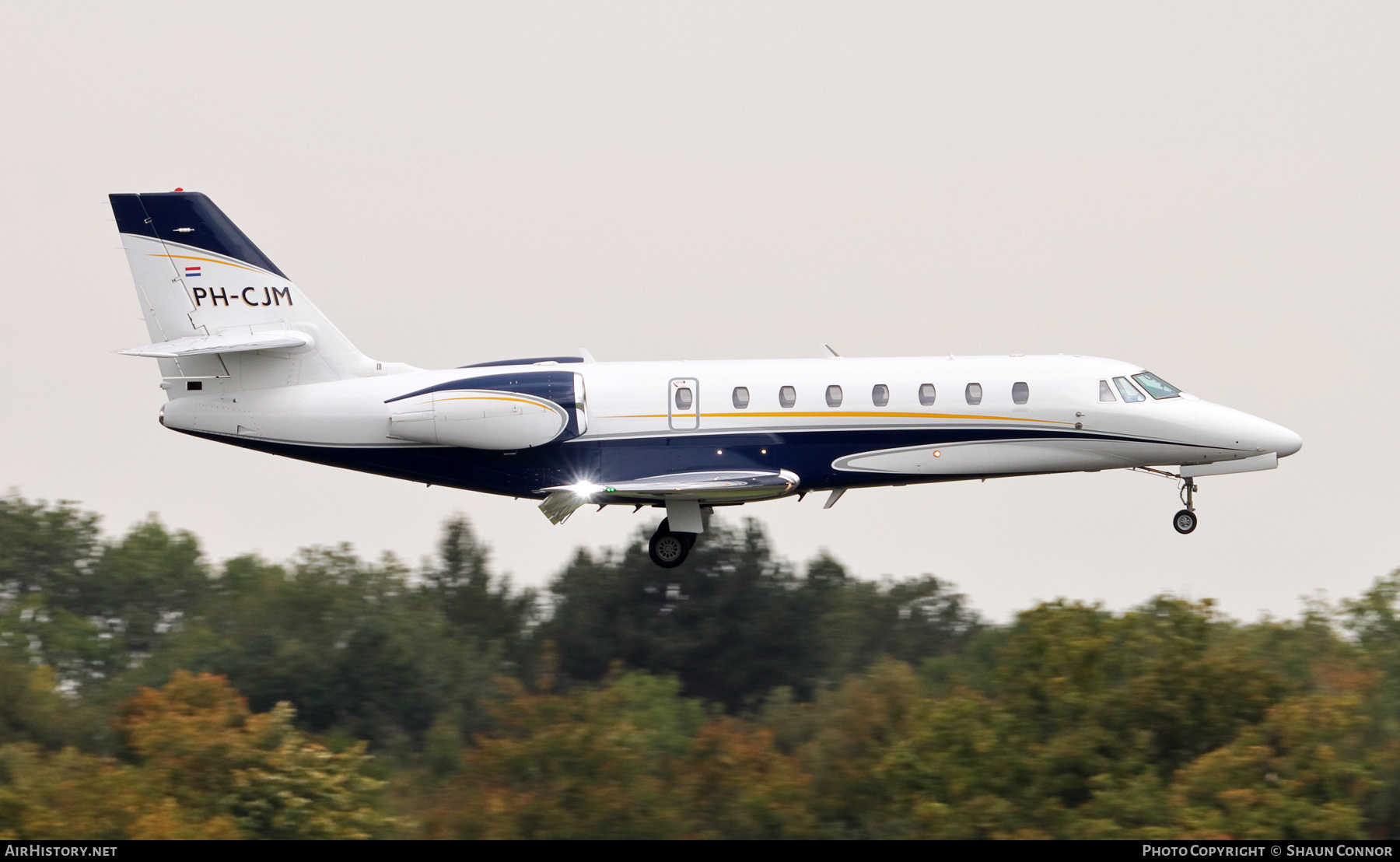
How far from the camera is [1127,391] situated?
33344 millimetres

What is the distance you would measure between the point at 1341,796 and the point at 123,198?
105 feet

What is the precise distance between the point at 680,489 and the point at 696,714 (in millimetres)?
31133

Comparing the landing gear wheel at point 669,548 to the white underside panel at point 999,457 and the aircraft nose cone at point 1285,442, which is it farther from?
the aircraft nose cone at point 1285,442

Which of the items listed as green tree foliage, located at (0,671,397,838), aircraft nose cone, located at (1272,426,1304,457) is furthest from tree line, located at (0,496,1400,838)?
aircraft nose cone, located at (1272,426,1304,457)

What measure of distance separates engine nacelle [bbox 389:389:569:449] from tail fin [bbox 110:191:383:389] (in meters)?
2.40

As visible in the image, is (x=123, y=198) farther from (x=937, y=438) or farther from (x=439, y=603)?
(x=439, y=603)

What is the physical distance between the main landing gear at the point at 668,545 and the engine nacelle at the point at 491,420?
2.93m

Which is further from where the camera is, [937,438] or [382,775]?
[382,775]

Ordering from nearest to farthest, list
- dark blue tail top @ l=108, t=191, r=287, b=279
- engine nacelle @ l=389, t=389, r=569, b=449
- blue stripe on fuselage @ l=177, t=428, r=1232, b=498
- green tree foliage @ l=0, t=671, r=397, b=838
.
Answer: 1. engine nacelle @ l=389, t=389, r=569, b=449
2. blue stripe on fuselage @ l=177, t=428, r=1232, b=498
3. dark blue tail top @ l=108, t=191, r=287, b=279
4. green tree foliage @ l=0, t=671, r=397, b=838

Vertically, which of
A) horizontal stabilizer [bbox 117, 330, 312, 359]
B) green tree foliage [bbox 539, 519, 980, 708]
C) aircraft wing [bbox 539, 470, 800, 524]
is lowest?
green tree foliage [bbox 539, 519, 980, 708]

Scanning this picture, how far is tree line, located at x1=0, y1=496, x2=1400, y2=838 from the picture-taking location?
149 ft

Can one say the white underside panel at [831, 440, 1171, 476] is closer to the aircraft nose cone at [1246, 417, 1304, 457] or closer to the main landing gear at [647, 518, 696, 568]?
the aircraft nose cone at [1246, 417, 1304, 457]
